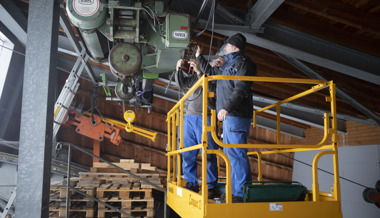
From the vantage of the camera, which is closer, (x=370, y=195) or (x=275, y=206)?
(x=275, y=206)

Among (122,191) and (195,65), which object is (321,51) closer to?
(195,65)

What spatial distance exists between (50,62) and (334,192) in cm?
329

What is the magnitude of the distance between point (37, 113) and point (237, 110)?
2166 millimetres

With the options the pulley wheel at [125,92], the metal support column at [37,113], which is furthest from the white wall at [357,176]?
the metal support column at [37,113]

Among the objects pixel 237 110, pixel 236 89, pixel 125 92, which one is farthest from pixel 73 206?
pixel 236 89

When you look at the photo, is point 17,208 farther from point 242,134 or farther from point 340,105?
point 340,105

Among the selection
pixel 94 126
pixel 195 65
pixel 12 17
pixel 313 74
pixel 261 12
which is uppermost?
pixel 12 17

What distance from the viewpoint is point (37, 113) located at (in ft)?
10.5

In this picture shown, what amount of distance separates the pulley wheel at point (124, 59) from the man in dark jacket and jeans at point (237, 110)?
1368mm

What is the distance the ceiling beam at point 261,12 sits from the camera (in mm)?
4473

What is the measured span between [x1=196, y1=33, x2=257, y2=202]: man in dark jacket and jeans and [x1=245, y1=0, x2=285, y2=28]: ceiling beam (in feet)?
3.21

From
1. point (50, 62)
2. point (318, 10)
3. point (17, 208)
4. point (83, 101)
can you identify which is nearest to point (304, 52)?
point (318, 10)

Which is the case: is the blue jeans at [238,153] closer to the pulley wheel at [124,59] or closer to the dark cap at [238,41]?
the dark cap at [238,41]

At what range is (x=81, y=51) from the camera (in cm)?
800
